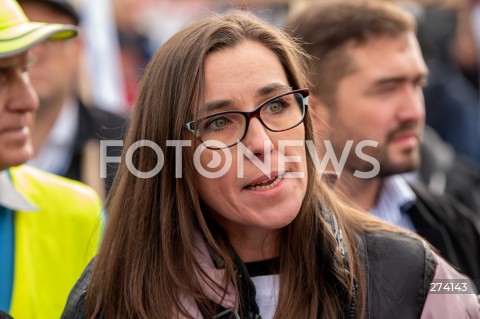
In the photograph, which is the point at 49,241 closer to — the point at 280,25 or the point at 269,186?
the point at 269,186

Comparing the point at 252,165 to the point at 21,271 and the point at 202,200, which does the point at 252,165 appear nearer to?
the point at 202,200

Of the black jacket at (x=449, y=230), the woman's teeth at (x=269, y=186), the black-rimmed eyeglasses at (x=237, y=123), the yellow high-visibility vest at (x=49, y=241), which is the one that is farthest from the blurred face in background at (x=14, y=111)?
the black jacket at (x=449, y=230)

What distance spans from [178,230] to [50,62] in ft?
9.44

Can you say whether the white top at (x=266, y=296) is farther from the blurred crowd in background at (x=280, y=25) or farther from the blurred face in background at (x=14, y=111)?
the blurred crowd in background at (x=280, y=25)

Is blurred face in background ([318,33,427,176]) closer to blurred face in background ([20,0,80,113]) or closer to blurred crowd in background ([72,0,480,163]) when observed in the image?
blurred crowd in background ([72,0,480,163])

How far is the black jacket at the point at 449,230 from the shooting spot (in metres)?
3.78

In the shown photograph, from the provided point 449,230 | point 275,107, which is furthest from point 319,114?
point 275,107

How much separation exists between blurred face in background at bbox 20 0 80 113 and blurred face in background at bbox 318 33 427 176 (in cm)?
191

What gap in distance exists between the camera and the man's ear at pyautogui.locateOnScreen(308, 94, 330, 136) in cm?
347

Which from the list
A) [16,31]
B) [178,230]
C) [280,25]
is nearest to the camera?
[178,230]

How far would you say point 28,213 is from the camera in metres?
3.35

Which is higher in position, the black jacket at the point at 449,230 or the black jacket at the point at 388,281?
the black jacket at the point at 388,281

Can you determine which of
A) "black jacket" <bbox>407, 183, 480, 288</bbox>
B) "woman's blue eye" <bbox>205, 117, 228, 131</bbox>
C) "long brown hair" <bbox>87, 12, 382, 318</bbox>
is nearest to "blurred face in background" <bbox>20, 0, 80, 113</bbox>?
"black jacket" <bbox>407, 183, 480, 288</bbox>

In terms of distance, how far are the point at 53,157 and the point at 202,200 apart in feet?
8.60
